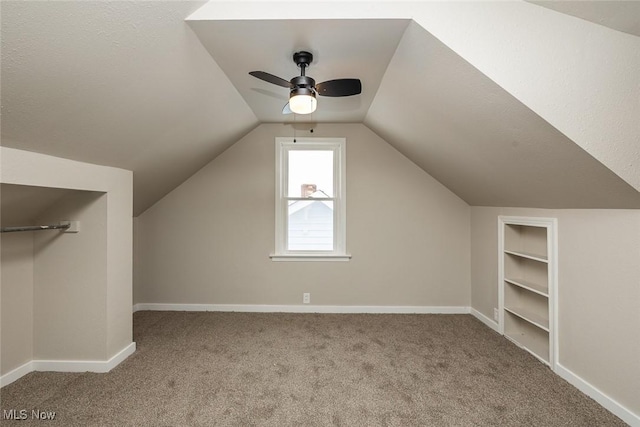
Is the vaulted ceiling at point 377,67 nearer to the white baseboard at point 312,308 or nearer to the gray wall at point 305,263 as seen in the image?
the gray wall at point 305,263

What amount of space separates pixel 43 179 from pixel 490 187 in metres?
3.50

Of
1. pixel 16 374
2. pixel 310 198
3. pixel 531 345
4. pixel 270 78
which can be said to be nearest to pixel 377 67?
pixel 270 78

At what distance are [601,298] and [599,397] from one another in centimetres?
66

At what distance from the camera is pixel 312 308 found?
3.60 meters

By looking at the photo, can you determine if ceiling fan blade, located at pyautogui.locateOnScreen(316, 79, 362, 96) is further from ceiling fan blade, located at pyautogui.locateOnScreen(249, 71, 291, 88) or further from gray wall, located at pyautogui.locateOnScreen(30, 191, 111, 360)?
gray wall, located at pyautogui.locateOnScreen(30, 191, 111, 360)

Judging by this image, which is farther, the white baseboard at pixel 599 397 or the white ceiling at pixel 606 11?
the white baseboard at pixel 599 397

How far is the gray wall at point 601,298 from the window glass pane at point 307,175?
2.23 meters

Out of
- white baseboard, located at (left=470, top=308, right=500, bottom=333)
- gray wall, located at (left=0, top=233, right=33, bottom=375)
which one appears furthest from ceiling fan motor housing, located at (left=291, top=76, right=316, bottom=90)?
white baseboard, located at (left=470, top=308, right=500, bottom=333)

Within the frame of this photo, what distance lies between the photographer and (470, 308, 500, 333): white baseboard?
305 cm

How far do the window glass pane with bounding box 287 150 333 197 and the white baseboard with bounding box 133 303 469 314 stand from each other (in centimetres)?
143

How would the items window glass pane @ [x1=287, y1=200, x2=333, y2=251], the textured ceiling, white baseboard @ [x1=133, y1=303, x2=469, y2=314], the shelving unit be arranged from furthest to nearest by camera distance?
window glass pane @ [x1=287, y1=200, x2=333, y2=251] → white baseboard @ [x1=133, y1=303, x2=469, y2=314] → the shelving unit → the textured ceiling

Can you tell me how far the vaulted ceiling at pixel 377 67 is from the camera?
1330 millimetres

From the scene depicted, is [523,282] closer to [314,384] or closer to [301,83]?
[314,384]

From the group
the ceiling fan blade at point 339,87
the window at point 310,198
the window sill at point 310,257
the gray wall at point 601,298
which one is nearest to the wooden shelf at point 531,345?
the gray wall at point 601,298
